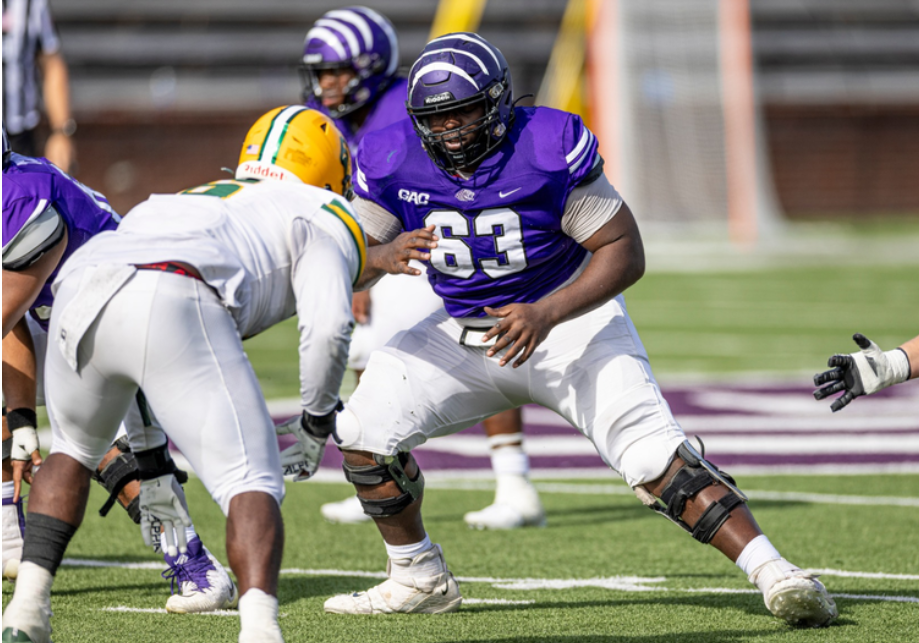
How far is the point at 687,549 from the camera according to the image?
16.4 feet

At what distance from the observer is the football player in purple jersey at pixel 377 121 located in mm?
5469

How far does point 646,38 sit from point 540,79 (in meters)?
10.4

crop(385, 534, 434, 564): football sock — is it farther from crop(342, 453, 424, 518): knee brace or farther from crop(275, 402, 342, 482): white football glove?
crop(275, 402, 342, 482): white football glove

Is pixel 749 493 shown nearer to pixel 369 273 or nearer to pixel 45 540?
pixel 369 273

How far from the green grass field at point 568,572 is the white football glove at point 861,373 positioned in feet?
2.08

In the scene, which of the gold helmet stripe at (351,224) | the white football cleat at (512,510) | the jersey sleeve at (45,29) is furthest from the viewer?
the jersey sleeve at (45,29)

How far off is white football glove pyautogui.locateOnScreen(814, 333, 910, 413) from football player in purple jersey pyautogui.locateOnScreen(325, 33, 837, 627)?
0.39 metres

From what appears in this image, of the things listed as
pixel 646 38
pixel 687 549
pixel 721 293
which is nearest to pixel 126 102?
pixel 646 38

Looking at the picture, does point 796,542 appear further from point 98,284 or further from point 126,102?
point 126,102

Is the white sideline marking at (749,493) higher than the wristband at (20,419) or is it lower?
lower

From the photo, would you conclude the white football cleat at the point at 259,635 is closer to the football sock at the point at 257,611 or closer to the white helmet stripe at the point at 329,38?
the football sock at the point at 257,611

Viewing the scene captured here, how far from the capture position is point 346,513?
5.57 meters

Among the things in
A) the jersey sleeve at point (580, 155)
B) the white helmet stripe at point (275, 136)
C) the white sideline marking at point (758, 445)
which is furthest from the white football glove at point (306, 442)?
the white sideline marking at point (758, 445)

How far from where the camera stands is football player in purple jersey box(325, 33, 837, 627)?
3.74m
